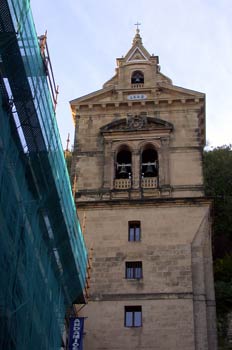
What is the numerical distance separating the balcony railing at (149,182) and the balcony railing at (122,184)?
2.19 feet

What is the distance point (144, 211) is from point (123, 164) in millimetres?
3718

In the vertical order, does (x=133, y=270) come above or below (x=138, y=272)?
above

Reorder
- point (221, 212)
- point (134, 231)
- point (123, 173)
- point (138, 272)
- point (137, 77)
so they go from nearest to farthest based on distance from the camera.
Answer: point (138, 272) → point (134, 231) → point (123, 173) → point (137, 77) → point (221, 212)

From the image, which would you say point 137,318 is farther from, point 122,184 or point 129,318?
point 122,184

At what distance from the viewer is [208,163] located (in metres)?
60.9

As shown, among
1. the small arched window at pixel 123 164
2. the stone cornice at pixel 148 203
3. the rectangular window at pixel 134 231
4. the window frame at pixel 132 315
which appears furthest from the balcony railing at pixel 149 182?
the window frame at pixel 132 315

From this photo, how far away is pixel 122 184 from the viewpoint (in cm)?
3556

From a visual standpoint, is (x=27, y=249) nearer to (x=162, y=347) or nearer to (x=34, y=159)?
(x=34, y=159)

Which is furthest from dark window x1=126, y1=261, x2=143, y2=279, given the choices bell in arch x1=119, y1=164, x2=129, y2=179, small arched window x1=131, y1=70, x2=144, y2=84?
small arched window x1=131, y1=70, x2=144, y2=84

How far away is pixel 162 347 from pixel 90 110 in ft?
46.0

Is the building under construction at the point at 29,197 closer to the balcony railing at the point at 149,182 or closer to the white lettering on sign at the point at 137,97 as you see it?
the balcony railing at the point at 149,182

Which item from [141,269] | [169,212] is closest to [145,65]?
[169,212]

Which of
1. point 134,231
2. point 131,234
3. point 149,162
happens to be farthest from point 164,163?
point 131,234

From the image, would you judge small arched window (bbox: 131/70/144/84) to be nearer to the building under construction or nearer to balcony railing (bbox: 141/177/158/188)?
balcony railing (bbox: 141/177/158/188)
